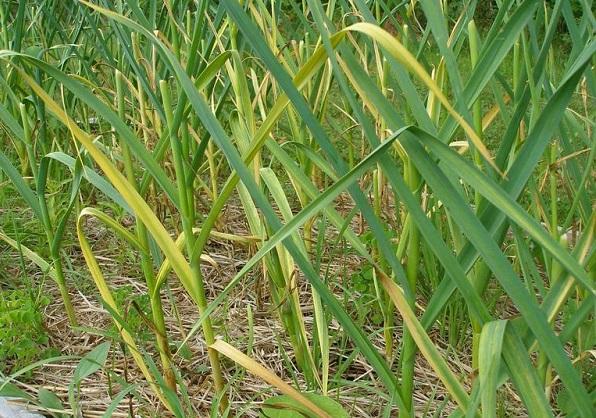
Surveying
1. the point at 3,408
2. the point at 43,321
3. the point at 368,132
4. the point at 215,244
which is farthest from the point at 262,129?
the point at 215,244

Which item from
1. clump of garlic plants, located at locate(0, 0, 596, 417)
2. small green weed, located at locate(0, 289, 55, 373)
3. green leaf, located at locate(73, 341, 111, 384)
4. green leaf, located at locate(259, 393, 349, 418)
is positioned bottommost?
small green weed, located at locate(0, 289, 55, 373)

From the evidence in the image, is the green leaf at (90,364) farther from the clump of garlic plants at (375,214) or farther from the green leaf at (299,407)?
the green leaf at (299,407)

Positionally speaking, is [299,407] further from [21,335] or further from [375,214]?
[21,335]

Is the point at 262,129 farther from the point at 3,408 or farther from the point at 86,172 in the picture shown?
the point at 3,408

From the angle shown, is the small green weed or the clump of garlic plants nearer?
the clump of garlic plants

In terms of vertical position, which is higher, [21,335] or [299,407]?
[299,407]

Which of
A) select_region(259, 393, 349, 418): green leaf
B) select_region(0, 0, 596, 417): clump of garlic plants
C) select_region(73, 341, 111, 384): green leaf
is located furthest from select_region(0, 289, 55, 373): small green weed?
select_region(259, 393, 349, 418): green leaf

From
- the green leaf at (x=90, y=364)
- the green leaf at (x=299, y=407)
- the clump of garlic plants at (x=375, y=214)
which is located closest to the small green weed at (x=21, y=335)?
the clump of garlic plants at (x=375, y=214)

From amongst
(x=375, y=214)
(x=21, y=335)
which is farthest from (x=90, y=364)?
(x=375, y=214)

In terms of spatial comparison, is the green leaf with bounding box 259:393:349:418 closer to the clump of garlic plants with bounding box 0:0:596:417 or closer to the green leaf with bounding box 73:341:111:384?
the clump of garlic plants with bounding box 0:0:596:417

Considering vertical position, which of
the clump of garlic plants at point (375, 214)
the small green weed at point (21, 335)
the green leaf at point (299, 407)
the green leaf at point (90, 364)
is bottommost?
the small green weed at point (21, 335)

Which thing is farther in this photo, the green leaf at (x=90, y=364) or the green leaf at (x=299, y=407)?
the green leaf at (x=90, y=364)

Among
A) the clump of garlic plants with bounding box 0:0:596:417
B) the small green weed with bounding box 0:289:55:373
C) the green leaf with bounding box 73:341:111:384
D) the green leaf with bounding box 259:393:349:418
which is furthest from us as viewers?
the small green weed with bounding box 0:289:55:373

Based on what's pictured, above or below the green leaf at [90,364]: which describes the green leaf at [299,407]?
above
